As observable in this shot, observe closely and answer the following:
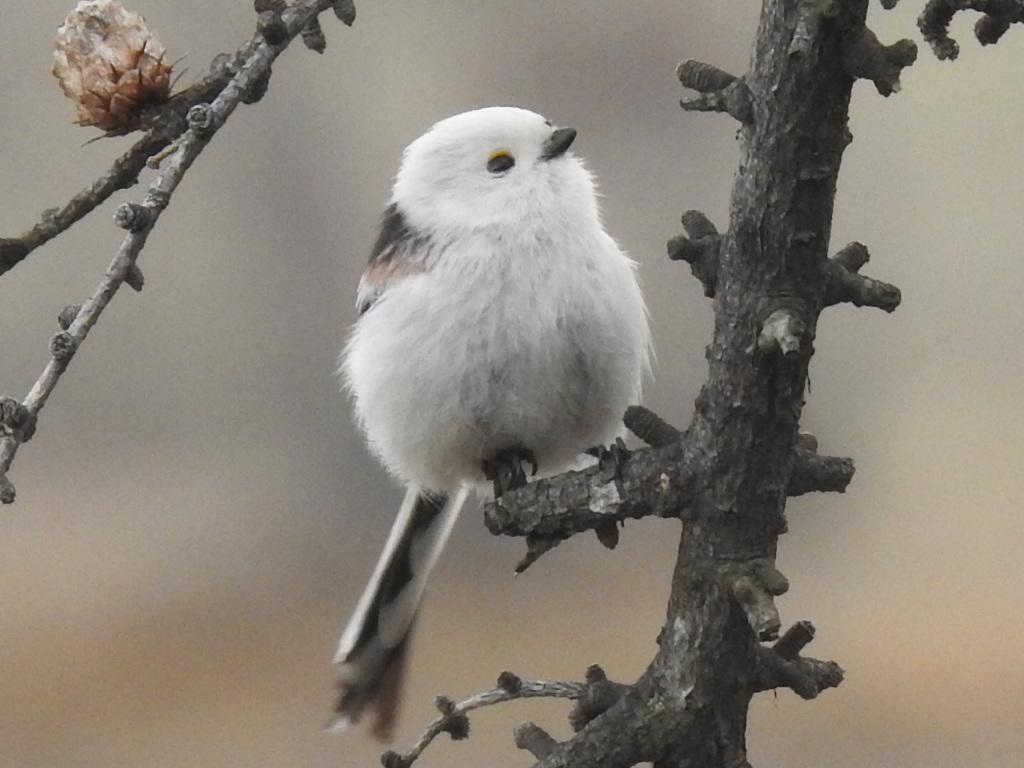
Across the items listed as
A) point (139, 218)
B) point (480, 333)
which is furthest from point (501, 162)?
point (139, 218)

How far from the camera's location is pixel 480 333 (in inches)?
52.7

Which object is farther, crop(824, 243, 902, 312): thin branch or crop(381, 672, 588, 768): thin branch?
crop(381, 672, 588, 768): thin branch

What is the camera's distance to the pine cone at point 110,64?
92 cm

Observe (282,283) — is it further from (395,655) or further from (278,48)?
(278,48)

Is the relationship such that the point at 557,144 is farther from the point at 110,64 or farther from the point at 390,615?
the point at 110,64

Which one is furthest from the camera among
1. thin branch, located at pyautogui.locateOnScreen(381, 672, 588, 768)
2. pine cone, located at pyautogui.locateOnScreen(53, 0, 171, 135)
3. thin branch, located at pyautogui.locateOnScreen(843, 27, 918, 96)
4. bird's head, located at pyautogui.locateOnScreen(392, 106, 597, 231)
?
bird's head, located at pyautogui.locateOnScreen(392, 106, 597, 231)

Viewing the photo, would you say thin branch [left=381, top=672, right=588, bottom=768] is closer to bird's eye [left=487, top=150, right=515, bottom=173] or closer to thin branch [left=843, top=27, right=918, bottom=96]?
thin branch [left=843, top=27, right=918, bottom=96]

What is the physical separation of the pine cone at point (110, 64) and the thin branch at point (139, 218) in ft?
0.31

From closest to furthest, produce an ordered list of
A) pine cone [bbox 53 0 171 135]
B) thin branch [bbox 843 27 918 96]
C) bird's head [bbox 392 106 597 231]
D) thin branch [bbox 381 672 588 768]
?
thin branch [bbox 843 27 918 96]
pine cone [bbox 53 0 171 135]
thin branch [bbox 381 672 588 768]
bird's head [bbox 392 106 597 231]

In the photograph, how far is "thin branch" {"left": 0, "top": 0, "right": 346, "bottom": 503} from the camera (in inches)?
31.5

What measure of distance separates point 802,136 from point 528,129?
2.47ft

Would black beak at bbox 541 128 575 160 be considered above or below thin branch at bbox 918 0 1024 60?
above

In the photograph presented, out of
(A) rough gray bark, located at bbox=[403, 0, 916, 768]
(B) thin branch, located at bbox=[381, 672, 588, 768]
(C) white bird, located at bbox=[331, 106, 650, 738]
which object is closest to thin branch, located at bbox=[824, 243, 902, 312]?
(A) rough gray bark, located at bbox=[403, 0, 916, 768]

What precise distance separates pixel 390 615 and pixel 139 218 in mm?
771
